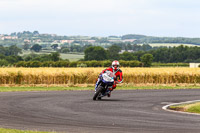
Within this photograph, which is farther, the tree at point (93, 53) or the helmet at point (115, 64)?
the tree at point (93, 53)

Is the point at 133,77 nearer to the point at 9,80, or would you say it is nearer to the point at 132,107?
the point at 9,80

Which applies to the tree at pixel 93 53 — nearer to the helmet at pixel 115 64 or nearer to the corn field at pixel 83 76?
the corn field at pixel 83 76

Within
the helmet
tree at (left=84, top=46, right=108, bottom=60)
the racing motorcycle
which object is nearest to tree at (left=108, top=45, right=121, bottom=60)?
tree at (left=84, top=46, right=108, bottom=60)

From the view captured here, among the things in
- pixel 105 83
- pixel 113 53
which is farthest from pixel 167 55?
pixel 105 83

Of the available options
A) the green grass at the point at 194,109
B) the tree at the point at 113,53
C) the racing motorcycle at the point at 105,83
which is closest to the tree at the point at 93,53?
the tree at the point at 113,53

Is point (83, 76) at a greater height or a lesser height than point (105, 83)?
lesser

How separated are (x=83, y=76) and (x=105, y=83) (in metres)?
17.1

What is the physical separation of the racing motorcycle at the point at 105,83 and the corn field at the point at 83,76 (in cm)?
1591

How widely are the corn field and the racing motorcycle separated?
626 inches

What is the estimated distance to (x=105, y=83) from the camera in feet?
76.3

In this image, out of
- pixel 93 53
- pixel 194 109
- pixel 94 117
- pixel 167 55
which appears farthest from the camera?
pixel 93 53

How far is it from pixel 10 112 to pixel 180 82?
1069 inches

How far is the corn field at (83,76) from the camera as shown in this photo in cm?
3947

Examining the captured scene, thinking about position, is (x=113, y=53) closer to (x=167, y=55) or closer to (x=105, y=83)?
(x=167, y=55)
